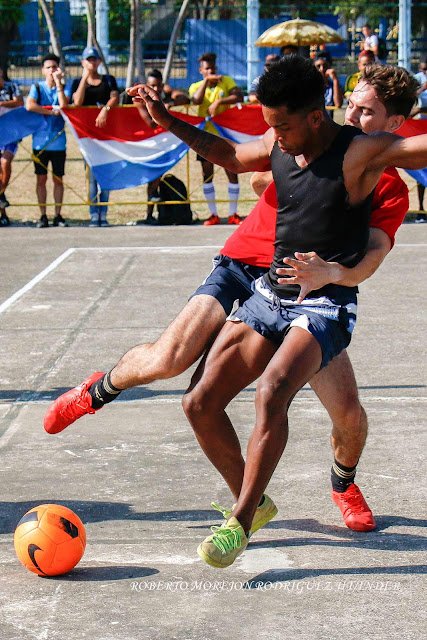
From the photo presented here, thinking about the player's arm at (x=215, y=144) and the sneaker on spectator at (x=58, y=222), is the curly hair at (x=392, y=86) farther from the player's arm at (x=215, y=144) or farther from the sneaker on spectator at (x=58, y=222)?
the sneaker on spectator at (x=58, y=222)

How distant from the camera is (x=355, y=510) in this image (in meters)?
4.30

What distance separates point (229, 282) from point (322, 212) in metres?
0.64

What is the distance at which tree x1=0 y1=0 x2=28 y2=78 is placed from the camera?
29.1 metres

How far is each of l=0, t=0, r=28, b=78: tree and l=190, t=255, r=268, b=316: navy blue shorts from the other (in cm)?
2453

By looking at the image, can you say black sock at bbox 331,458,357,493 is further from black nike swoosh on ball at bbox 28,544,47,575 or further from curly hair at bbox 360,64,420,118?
curly hair at bbox 360,64,420,118

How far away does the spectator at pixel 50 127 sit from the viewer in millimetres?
13258

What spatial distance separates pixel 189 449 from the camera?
5.30m

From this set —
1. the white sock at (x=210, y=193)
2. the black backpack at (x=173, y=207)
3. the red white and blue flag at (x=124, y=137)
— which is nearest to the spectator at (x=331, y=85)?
the red white and blue flag at (x=124, y=137)

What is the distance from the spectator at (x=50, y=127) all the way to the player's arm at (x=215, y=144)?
9163 mm

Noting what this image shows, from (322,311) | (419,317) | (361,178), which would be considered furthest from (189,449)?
(419,317)

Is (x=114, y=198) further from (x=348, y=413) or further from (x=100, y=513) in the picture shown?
(x=348, y=413)

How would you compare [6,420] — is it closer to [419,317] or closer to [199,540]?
[199,540]

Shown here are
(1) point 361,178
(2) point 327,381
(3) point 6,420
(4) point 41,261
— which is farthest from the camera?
(4) point 41,261

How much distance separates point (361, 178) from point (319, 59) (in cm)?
1201
